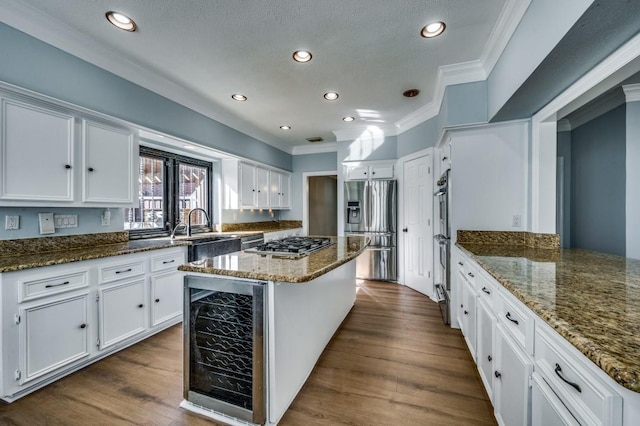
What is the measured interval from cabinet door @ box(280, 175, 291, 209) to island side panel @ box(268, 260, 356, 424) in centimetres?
330

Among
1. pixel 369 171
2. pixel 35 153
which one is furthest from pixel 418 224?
pixel 35 153

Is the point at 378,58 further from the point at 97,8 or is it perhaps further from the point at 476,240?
the point at 97,8

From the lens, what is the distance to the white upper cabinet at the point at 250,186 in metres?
4.22

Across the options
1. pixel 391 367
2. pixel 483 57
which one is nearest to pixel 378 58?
pixel 483 57

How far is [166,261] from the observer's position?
8.87ft

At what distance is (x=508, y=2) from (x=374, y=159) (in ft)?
9.63

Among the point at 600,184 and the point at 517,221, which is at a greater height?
the point at 600,184

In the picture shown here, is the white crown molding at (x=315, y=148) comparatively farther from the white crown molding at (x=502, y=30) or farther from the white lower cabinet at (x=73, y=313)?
the white lower cabinet at (x=73, y=313)

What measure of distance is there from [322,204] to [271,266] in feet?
20.0

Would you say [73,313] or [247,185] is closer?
[73,313]

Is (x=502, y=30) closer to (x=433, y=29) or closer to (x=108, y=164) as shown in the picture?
(x=433, y=29)

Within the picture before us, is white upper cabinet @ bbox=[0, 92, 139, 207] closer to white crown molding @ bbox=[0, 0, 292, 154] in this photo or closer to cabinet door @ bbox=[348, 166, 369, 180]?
white crown molding @ bbox=[0, 0, 292, 154]

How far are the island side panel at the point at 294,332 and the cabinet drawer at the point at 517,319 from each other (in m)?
1.15

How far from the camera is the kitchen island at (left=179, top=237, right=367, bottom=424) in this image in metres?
1.44
